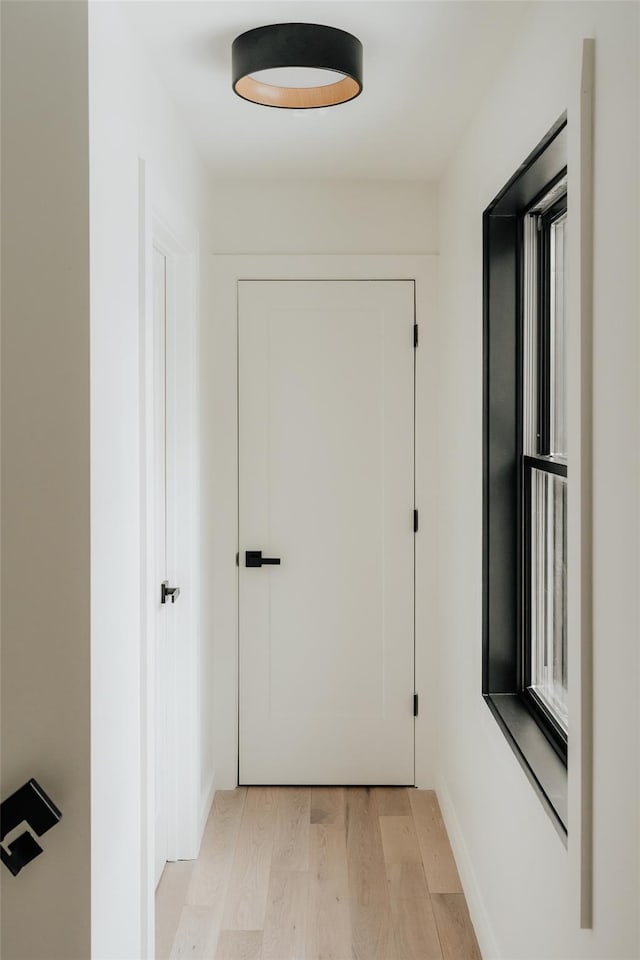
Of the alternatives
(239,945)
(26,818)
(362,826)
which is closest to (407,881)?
(362,826)

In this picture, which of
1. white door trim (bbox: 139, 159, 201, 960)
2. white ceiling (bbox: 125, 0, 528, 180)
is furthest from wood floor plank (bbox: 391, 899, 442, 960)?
white ceiling (bbox: 125, 0, 528, 180)

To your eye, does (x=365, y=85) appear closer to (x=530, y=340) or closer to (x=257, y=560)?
(x=530, y=340)

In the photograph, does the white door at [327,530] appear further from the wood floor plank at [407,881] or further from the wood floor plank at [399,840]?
the wood floor plank at [407,881]

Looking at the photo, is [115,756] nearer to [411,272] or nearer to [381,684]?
[381,684]

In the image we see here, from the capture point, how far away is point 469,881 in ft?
8.54

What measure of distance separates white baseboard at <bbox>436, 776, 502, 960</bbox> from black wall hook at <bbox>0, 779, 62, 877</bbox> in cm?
137

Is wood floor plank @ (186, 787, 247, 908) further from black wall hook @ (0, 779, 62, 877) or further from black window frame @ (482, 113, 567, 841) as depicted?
black wall hook @ (0, 779, 62, 877)

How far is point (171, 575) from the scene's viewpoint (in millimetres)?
2865

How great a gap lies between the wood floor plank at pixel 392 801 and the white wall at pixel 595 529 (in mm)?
196

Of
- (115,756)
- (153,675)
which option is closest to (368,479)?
(153,675)

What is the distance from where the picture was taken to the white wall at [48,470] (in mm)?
1579

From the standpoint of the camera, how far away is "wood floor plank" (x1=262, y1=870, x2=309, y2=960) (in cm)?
239

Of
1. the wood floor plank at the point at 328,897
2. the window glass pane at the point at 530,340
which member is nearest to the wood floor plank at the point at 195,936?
the wood floor plank at the point at 328,897

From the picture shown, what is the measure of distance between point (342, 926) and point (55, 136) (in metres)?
2.35
